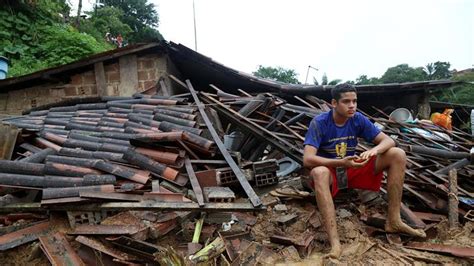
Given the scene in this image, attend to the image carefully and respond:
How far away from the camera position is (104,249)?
263cm

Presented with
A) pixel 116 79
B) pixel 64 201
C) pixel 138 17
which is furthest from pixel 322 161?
pixel 138 17

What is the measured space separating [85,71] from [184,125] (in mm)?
4351

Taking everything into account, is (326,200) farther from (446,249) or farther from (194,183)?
(194,183)

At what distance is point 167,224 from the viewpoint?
2916 millimetres

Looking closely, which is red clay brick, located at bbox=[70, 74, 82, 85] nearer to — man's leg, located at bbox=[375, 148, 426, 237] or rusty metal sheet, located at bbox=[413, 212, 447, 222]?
man's leg, located at bbox=[375, 148, 426, 237]

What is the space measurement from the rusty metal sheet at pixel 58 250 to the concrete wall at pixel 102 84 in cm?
505

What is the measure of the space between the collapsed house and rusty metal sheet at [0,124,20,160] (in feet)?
0.04

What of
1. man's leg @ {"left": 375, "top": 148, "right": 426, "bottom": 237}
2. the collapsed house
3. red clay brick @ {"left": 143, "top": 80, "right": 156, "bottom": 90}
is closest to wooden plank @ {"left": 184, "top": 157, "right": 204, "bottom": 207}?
the collapsed house

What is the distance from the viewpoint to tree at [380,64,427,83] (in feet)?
70.0

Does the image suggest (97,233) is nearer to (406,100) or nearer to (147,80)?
(147,80)

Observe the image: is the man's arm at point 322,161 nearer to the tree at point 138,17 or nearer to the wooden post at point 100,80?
the wooden post at point 100,80

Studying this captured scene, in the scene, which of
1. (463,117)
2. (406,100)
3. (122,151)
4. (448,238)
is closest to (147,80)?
(122,151)

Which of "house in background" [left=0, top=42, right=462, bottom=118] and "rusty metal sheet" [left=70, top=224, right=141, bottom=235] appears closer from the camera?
"rusty metal sheet" [left=70, top=224, right=141, bottom=235]

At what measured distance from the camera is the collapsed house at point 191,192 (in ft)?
9.02
